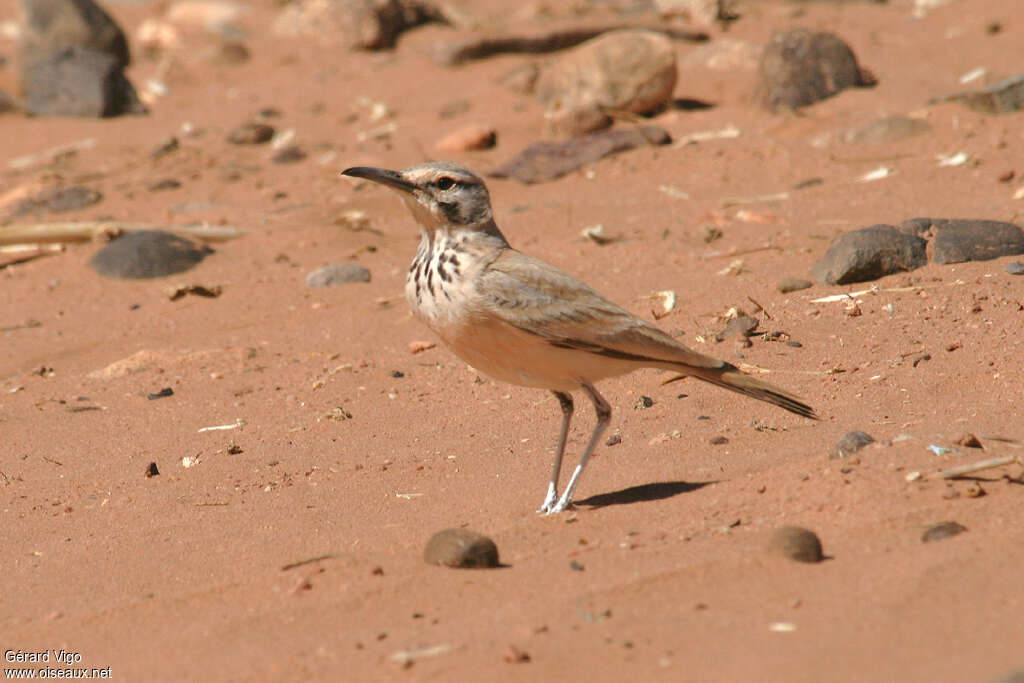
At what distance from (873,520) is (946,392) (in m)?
1.92

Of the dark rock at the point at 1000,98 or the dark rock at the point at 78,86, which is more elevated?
the dark rock at the point at 1000,98

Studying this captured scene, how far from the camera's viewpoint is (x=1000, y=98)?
409 inches

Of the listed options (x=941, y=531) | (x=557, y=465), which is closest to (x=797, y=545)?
(x=941, y=531)

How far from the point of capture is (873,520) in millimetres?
4328

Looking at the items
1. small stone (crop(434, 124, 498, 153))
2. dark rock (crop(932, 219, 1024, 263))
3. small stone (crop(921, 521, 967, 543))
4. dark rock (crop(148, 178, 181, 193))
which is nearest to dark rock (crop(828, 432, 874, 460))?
small stone (crop(921, 521, 967, 543))

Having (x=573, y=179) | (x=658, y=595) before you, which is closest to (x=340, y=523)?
(x=658, y=595)

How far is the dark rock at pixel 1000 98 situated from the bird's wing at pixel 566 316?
671 cm

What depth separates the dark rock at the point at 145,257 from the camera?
32.2ft

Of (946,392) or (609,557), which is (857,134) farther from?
(609,557)

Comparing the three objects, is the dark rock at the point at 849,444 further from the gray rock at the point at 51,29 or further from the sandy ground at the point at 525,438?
the gray rock at the point at 51,29

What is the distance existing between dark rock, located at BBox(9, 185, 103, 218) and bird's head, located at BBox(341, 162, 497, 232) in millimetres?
7397

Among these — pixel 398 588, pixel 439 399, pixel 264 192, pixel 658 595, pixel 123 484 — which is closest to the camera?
pixel 658 595

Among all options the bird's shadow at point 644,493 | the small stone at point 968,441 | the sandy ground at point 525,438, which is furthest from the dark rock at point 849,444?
the bird's shadow at point 644,493

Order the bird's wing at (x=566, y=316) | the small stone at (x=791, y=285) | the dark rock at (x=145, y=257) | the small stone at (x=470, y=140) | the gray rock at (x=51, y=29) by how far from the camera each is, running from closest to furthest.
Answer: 1. the bird's wing at (x=566, y=316)
2. the small stone at (x=791, y=285)
3. the dark rock at (x=145, y=257)
4. the small stone at (x=470, y=140)
5. the gray rock at (x=51, y=29)
